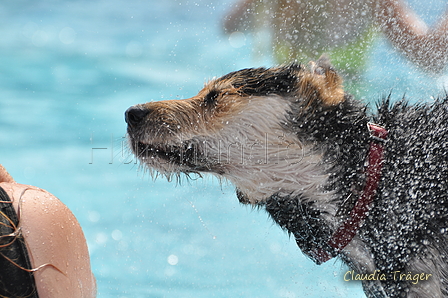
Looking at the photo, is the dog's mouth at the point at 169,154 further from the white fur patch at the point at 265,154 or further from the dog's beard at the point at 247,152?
the white fur patch at the point at 265,154

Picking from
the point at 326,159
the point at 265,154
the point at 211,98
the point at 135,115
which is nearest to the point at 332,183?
the point at 326,159

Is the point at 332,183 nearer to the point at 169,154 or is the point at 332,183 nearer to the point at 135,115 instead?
the point at 169,154

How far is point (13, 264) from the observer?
8.93 ft

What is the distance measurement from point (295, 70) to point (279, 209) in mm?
1377

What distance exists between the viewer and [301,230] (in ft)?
12.2

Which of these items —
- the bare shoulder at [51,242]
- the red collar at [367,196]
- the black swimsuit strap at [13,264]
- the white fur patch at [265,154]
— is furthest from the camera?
the white fur patch at [265,154]

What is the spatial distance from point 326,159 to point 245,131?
79 cm

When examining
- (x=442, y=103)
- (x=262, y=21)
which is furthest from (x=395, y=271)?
(x=262, y=21)

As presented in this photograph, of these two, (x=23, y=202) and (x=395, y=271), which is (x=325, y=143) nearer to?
(x=395, y=271)

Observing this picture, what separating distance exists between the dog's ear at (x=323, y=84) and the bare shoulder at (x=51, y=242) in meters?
2.36

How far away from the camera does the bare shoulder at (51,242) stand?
282 centimetres

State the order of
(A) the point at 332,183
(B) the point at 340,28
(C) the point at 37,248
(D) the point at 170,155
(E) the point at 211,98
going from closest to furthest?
(C) the point at 37,248, (A) the point at 332,183, (D) the point at 170,155, (E) the point at 211,98, (B) the point at 340,28

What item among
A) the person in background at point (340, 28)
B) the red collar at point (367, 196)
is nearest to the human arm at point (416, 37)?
the person in background at point (340, 28)

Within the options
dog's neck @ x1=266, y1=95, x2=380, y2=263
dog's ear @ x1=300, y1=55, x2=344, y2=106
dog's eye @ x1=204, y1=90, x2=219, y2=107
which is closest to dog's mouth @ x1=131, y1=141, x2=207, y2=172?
dog's eye @ x1=204, y1=90, x2=219, y2=107
